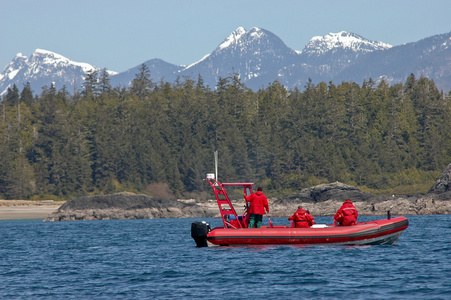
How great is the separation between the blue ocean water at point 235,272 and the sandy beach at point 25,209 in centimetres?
4307

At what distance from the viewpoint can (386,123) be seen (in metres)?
98.8

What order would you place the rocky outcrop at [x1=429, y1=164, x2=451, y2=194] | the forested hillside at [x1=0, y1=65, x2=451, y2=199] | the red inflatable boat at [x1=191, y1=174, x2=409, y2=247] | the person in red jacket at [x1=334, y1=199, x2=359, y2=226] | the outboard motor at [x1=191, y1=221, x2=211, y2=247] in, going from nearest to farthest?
the red inflatable boat at [x1=191, y1=174, x2=409, y2=247] < the person in red jacket at [x1=334, y1=199, x2=359, y2=226] < the outboard motor at [x1=191, y1=221, x2=211, y2=247] < the rocky outcrop at [x1=429, y1=164, x2=451, y2=194] < the forested hillside at [x1=0, y1=65, x2=451, y2=199]

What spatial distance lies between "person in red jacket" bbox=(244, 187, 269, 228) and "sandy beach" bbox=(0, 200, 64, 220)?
48787 millimetres

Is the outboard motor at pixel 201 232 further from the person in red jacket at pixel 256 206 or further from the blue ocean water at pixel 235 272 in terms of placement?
the person in red jacket at pixel 256 206

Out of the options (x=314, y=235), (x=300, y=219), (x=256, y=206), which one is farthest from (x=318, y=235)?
(x=256, y=206)

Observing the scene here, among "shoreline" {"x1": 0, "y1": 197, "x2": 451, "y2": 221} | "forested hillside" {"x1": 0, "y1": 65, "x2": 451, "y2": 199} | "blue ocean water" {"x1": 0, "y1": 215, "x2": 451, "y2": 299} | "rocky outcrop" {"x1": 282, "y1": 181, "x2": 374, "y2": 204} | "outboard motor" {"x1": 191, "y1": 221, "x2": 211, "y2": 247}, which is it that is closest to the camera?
"blue ocean water" {"x1": 0, "y1": 215, "x2": 451, "y2": 299}

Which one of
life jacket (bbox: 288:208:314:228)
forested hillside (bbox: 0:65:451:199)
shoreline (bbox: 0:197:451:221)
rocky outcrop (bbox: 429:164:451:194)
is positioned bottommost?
shoreline (bbox: 0:197:451:221)

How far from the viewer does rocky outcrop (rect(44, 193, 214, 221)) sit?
6494cm

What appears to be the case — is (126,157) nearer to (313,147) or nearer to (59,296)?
(313,147)

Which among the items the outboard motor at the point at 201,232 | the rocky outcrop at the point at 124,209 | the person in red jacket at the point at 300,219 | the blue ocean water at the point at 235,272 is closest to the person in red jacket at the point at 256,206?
the blue ocean water at the point at 235,272

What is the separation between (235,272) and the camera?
1830cm

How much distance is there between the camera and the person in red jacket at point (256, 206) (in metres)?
23.2

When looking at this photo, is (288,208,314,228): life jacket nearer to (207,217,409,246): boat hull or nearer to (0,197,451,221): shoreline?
(207,217,409,246): boat hull

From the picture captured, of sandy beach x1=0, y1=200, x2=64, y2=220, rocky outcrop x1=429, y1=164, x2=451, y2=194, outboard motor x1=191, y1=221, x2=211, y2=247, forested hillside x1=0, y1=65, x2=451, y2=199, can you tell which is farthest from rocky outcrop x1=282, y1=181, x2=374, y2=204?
outboard motor x1=191, y1=221, x2=211, y2=247
